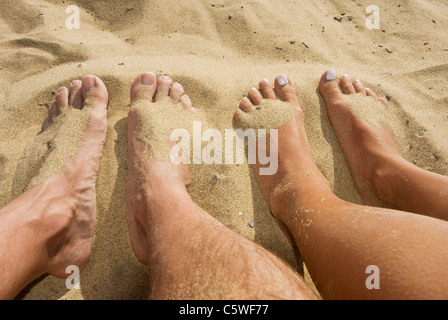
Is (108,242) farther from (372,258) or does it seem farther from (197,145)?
(372,258)

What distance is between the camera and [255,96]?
202 centimetres

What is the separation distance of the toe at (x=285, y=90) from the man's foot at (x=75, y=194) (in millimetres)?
1205

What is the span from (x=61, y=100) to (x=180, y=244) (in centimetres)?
137

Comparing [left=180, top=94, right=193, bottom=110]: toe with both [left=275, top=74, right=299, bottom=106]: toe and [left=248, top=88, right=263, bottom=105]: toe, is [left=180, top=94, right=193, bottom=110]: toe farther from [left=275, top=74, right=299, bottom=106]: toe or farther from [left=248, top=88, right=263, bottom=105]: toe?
[left=275, top=74, right=299, bottom=106]: toe

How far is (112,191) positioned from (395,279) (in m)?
1.41

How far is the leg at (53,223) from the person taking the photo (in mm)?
1222

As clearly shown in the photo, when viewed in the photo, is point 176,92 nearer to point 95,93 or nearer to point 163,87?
point 163,87

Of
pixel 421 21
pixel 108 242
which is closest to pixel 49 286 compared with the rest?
pixel 108 242

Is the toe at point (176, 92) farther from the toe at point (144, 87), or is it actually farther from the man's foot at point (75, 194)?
the man's foot at point (75, 194)

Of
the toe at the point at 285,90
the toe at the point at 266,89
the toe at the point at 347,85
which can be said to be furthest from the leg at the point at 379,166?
the toe at the point at 266,89

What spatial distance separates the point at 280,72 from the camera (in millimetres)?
2184

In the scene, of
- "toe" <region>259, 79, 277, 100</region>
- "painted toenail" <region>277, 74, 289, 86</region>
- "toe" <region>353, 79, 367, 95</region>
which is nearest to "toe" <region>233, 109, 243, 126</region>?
"toe" <region>259, 79, 277, 100</region>

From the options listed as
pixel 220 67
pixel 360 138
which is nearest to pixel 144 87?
pixel 220 67

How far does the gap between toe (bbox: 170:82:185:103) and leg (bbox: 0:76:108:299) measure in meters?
0.48
